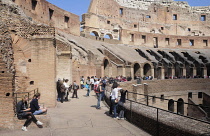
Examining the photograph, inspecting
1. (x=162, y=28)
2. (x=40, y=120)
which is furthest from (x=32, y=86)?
(x=162, y=28)

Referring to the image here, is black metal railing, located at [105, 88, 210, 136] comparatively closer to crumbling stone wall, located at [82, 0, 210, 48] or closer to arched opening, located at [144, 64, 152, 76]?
arched opening, located at [144, 64, 152, 76]

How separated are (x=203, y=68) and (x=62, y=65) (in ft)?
83.5

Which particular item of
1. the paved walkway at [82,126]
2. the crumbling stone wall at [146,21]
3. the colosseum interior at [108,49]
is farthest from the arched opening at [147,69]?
the paved walkway at [82,126]

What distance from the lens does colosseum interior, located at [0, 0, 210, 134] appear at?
29.5 feet

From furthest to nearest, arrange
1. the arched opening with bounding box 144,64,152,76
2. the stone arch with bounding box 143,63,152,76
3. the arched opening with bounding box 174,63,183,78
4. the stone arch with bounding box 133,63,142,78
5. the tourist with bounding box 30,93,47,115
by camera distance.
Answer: the arched opening with bounding box 174,63,183,78 → the arched opening with bounding box 144,64,152,76 → the stone arch with bounding box 143,63,152,76 → the stone arch with bounding box 133,63,142,78 → the tourist with bounding box 30,93,47,115

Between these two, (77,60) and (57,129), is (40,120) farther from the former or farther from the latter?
(77,60)

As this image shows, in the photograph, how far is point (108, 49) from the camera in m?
28.3

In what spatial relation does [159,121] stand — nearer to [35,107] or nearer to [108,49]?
[35,107]

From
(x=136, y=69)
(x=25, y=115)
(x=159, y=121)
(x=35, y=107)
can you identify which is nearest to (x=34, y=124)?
(x=25, y=115)

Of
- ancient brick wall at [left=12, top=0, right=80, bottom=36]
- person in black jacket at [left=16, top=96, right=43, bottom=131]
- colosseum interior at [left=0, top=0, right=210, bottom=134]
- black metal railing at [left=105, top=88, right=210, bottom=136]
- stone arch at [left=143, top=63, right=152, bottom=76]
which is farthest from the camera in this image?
stone arch at [left=143, top=63, right=152, bottom=76]

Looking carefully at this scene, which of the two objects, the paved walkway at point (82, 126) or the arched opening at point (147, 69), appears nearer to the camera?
the paved walkway at point (82, 126)

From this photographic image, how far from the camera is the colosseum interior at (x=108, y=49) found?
8984mm

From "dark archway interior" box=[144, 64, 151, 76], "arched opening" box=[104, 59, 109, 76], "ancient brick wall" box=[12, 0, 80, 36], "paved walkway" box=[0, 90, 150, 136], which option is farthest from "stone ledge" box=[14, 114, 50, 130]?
"dark archway interior" box=[144, 64, 151, 76]

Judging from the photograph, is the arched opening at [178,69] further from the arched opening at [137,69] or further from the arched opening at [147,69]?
the arched opening at [137,69]
